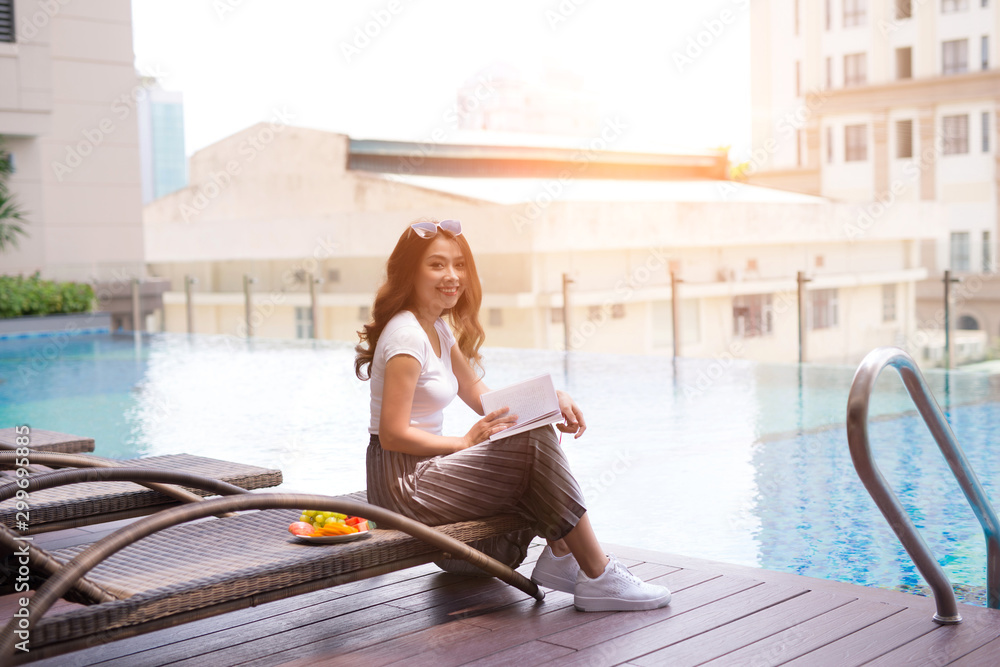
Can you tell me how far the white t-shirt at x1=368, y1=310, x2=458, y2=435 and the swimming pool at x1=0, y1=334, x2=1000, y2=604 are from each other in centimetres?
140

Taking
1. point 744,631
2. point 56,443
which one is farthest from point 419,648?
point 56,443

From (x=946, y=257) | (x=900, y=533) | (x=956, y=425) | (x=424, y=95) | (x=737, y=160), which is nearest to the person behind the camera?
(x=900, y=533)

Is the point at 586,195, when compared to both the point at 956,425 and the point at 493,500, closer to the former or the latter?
the point at 956,425

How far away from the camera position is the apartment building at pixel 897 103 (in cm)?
3534

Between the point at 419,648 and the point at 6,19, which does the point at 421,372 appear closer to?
the point at 419,648

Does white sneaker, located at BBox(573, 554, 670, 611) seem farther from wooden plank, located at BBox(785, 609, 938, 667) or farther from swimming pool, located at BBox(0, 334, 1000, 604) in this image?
swimming pool, located at BBox(0, 334, 1000, 604)

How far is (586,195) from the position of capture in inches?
928

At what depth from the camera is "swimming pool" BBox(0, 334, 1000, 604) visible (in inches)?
147

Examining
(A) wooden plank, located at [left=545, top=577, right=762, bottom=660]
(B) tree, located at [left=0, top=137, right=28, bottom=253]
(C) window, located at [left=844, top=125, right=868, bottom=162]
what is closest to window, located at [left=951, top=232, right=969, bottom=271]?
(B) tree, located at [left=0, top=137, right=28, bottom=253]

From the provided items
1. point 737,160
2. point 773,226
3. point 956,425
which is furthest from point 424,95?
point 956,425

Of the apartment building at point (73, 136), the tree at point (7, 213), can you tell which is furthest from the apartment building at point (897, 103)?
the tree at point (7, 213)

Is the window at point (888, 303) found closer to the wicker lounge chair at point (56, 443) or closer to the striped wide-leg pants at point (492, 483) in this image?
the wicker lounge chair at point (56, 443)

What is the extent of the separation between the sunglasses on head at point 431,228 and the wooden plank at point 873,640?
1297 mm

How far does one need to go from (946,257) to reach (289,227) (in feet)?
50.8
